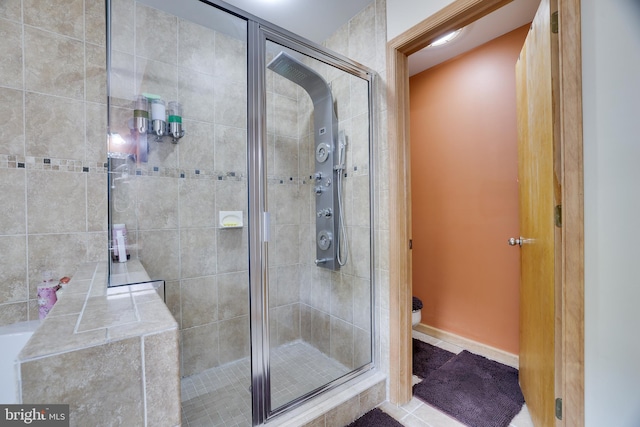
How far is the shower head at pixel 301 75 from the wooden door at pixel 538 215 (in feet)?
3.83

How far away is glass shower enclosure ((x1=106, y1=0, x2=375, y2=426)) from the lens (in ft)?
4.36

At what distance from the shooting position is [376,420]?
147 cm

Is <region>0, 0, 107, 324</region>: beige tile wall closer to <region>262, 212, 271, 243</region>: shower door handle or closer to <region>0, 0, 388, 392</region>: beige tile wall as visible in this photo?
<region>0, 0, 388, 392</region>: beige tile wall

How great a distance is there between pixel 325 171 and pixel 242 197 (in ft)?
2.47

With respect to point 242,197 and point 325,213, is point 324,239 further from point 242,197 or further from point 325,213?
point 242,197

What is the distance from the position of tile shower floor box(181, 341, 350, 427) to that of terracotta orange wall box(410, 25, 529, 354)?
1.27 meters

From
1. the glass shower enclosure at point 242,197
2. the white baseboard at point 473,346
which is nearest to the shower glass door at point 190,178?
the glass shower enclosure at point 242,197

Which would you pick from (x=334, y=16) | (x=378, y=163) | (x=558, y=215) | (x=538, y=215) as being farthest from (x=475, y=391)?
(x=334, y=16)

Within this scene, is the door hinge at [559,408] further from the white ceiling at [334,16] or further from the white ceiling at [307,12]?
the white ceiling at [307,12]

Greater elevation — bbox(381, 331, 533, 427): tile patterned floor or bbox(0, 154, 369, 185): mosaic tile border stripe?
bbox(0, 154, 369, 185): mosaic tile border stripe

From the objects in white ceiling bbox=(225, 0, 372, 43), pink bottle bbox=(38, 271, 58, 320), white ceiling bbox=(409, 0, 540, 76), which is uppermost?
white ceiling bbox=(225, 0, 372, 43)

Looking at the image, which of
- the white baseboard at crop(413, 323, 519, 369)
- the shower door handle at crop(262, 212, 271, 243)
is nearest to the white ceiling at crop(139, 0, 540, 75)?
the shower door handle at crop(262, 212, 271, 243)

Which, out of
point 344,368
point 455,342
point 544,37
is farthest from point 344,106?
point 455,342

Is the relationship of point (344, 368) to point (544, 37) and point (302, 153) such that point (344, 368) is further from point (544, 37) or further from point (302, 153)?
point (544, 37)
